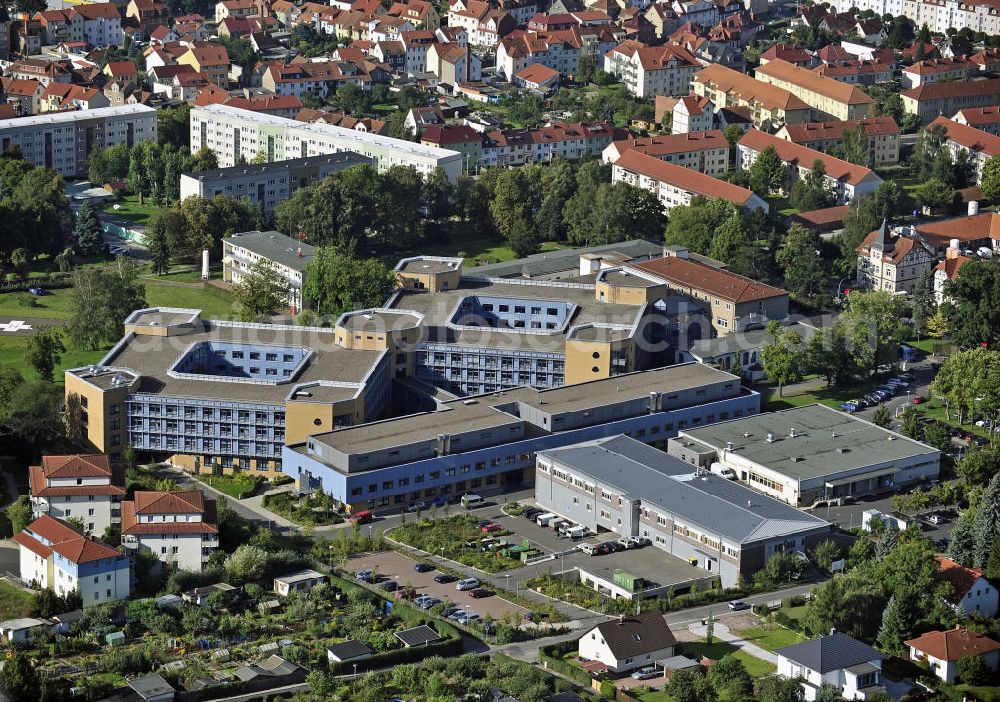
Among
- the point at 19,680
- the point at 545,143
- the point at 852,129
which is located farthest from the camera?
the point at 545,143

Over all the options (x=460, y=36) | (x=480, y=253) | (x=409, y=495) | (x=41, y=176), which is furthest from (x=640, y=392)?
(x=460, y=36)

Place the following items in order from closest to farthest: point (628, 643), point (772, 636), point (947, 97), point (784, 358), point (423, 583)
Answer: point (628, 643) < point (772, 636) < point (423, 583) < point (784, 358) < point (947, 97)

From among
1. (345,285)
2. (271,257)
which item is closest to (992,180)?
(345,285)

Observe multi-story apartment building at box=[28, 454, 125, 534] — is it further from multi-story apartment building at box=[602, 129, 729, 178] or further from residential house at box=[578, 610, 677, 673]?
multi-story apartment building at box=[602, 129, 729, 178]

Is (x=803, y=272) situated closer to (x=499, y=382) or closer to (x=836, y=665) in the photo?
(x=499, y=382)

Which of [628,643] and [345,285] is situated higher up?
[345,285]

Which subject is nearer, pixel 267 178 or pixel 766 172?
pixel 267 178

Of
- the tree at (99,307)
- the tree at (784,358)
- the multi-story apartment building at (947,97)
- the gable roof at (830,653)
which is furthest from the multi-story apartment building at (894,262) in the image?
the gable roof at (830,653)
